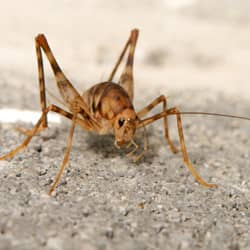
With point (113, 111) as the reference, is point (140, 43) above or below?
above

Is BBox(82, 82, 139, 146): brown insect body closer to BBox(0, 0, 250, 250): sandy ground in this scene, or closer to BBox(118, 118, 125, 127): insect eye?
BBox(118, 118, 125, 127): insect eye

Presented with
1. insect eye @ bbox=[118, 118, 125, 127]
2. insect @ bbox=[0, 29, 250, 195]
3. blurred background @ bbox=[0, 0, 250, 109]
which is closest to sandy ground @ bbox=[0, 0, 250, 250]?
blurred background @ bbox=[0, 0, 250, 109]

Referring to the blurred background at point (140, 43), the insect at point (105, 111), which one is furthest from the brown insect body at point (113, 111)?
the blurred background at point (140, 43)

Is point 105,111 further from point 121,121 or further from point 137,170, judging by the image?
point 137,170

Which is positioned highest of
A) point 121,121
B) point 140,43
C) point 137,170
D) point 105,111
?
point 140,43

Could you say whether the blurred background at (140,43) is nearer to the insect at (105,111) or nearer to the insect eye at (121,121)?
the insect at (105,111)

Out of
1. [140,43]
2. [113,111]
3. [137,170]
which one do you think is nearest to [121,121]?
[113,111]

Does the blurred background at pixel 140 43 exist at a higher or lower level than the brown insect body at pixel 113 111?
higher

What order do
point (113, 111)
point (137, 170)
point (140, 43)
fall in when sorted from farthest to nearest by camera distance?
point (140, 43), point (113, 111), point (137, 170)
